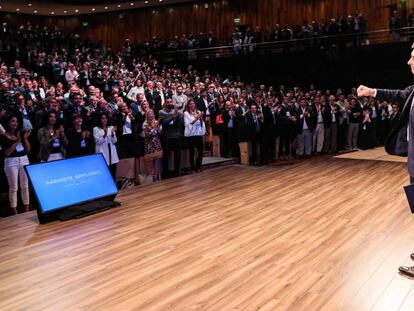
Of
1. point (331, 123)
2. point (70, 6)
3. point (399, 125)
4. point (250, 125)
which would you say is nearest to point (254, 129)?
point (250, 125)

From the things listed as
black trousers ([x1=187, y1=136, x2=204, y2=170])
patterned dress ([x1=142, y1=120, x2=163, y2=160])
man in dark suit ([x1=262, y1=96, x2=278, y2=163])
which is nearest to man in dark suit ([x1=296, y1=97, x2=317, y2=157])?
man in dark suit ([x1=262, y1=96, x2=278, y2=163])

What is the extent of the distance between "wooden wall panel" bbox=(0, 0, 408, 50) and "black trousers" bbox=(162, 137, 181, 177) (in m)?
11.1

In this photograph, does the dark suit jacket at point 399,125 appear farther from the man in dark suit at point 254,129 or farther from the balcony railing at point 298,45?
the balcony railing at point 298,45

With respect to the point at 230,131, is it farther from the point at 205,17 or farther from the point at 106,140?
the point at 205,17

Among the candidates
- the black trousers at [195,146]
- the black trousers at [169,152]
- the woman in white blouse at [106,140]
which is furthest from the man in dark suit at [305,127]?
the woman in white blouse at [106,140]

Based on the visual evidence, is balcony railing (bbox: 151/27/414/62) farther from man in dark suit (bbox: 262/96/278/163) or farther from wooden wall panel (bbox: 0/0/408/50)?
man in dark suit (bbox: 262/96/278/163)

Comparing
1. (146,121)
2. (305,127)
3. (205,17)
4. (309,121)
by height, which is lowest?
(305,127)

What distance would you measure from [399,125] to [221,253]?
60.9 inches

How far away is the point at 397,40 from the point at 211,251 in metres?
10.8

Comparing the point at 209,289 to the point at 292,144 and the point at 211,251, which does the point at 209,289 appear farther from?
the point at 292,144

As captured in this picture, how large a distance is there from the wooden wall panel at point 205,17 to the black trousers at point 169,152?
1108cm

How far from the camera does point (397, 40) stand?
12.4m

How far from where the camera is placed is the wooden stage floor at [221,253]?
8.88 feet

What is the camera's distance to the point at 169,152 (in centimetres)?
691
